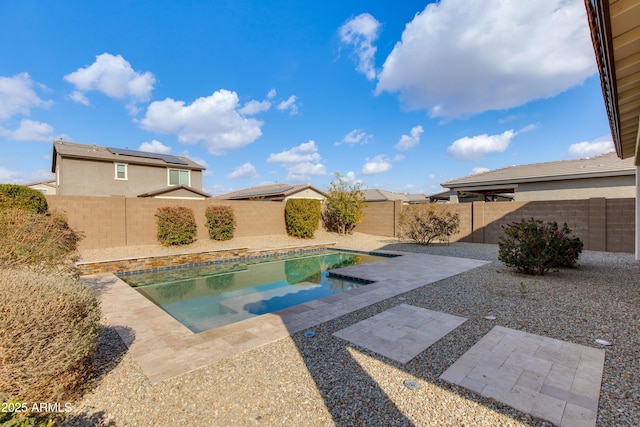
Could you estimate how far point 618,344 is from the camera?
345cm

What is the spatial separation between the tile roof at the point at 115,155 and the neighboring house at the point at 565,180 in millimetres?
19754

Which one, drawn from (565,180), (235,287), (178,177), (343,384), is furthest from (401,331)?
(178,177)

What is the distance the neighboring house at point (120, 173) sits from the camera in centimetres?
1881

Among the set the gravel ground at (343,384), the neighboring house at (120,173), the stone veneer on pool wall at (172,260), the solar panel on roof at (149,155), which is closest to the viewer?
the gravel ground at (343,384)

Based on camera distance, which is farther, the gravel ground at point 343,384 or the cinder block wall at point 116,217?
the cinder block wall at point 116,217

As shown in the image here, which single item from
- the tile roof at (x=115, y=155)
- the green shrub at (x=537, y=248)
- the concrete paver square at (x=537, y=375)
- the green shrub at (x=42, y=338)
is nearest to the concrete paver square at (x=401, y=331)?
the concrete paver square at (x=537, y=375)

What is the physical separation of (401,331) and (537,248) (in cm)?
514

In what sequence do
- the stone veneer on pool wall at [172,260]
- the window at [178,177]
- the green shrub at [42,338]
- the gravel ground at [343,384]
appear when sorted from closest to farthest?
the green shrub at [42,338], the gravel ground at [343,384], the stone veneer on pool wall at [172,260], the window at [178,177]

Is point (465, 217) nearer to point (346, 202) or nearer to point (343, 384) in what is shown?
point (346, 202)

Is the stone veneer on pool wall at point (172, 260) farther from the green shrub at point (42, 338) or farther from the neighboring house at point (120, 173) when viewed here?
the neighboring house at point (120, 173)

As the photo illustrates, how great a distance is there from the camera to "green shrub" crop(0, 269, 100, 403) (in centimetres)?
215

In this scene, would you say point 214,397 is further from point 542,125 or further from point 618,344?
point 542,125

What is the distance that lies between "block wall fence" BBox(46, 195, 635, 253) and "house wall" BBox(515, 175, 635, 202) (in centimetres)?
414

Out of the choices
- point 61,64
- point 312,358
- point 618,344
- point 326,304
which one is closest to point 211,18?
point 61,64
